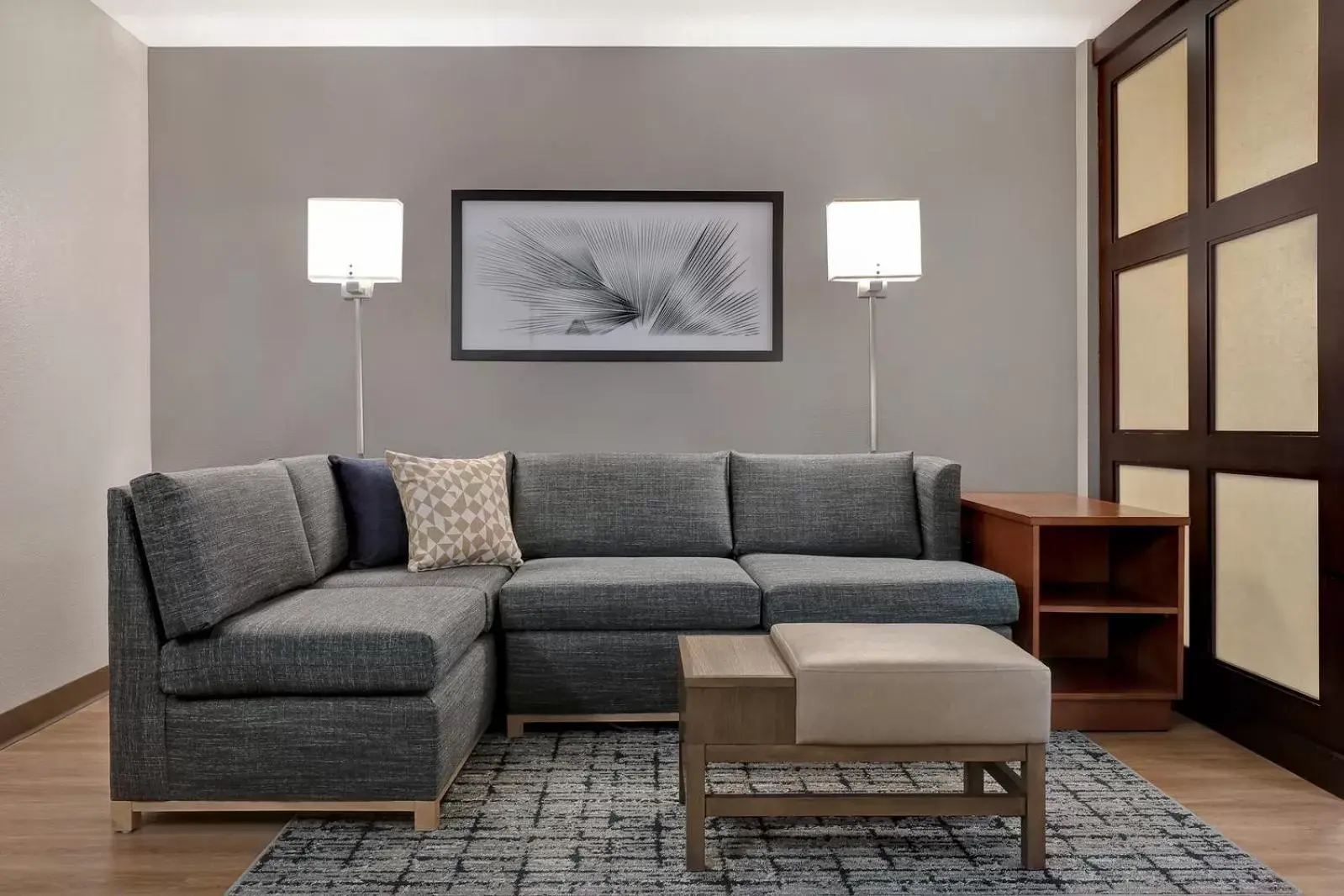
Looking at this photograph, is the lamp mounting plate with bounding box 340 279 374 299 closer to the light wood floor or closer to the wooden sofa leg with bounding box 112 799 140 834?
the light wood floor

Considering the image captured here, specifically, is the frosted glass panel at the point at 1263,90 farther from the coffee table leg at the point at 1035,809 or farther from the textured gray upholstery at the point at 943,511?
the coffee table leg at the point at 1035,809

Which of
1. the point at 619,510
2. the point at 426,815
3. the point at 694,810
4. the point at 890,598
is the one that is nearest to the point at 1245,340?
the point at 890,598

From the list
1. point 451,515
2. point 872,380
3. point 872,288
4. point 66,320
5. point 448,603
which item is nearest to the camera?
point 448,603

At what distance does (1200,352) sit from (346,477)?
2849 mm

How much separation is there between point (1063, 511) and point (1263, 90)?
136 cm

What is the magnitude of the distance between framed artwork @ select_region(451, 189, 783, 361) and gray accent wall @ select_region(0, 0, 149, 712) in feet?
4.08

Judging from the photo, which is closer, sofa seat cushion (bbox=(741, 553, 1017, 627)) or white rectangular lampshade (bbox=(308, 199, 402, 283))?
sofa seat cushion (bbox=(741, 553, 1017, 627))

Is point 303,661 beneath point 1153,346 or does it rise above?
beneath

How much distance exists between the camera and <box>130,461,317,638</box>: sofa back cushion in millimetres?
2098

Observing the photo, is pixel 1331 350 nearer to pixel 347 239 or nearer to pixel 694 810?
pixel 694 810

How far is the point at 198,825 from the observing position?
2.20 m

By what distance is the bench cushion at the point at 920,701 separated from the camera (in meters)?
1.91

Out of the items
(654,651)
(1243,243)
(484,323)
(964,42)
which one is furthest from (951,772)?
(964,42)

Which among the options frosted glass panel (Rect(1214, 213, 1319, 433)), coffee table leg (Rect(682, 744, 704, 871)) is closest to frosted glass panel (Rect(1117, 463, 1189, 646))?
frosted glass panel (Rect(1214, 213, 1319, 433))
